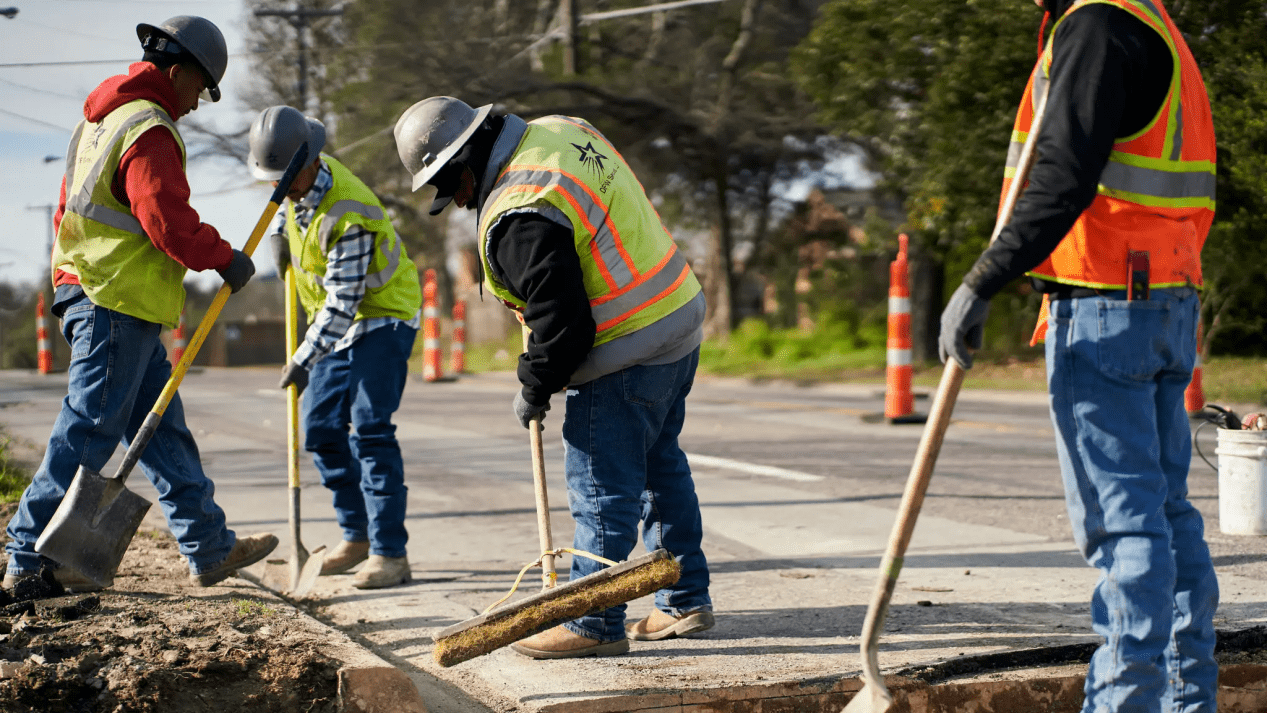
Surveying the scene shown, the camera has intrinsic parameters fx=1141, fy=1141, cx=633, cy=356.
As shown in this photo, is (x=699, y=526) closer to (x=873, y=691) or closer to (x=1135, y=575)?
(x=873, y=691)

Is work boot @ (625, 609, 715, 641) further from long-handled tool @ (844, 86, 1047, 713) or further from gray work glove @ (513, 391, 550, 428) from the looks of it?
long-handled tool @ (844, 86, 1047, 713)

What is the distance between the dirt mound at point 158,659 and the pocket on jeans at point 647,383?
42.5 inches

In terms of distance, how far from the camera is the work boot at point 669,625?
3.47m

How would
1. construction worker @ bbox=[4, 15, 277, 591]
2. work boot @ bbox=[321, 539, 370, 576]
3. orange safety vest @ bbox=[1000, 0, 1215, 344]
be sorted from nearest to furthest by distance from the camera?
1. orange safety vest @ bbox=[1000, 0, 1215, 344]
2. construction worker @ bbox=[4, 15, 277, 591]
3. work boot @ bbox=[321, 539, 370, 576]

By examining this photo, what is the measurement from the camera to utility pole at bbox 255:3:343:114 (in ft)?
69.0

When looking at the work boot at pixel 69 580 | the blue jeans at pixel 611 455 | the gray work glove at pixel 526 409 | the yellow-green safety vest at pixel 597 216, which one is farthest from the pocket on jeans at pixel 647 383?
the work boot at pixel 69 580

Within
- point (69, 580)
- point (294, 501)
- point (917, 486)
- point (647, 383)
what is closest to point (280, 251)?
point (294, 501)

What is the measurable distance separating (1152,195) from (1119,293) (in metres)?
0.22

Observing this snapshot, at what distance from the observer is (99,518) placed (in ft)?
12.3

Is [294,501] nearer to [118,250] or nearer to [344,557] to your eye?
[344,557]

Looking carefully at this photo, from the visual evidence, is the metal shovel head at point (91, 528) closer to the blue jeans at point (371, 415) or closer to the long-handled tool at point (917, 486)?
the blue jeans at point (371, 415)

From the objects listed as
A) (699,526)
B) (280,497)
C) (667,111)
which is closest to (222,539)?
(699,526)

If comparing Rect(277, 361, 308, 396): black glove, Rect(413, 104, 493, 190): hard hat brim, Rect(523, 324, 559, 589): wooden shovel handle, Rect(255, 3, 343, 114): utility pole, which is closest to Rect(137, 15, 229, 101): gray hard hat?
Rect(277, 361, 308, 396): black glove

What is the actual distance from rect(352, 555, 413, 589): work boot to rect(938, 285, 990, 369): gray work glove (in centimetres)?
264
